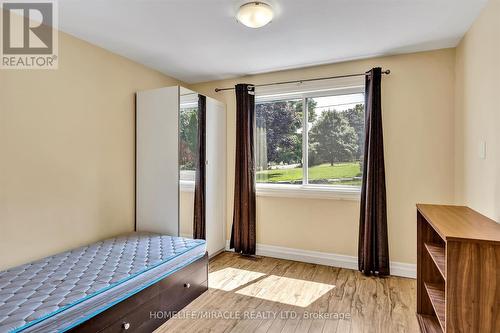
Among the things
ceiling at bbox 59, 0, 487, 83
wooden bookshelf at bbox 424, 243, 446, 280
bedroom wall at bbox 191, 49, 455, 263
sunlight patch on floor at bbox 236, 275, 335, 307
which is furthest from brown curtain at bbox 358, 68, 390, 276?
wooden bookshelf at bbox 424, 243, 446, 280

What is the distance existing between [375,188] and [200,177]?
6.50 ft

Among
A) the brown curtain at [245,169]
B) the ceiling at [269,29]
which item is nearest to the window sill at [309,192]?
the brown curtain at [245,169]

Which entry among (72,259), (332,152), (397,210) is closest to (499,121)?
(397,210)

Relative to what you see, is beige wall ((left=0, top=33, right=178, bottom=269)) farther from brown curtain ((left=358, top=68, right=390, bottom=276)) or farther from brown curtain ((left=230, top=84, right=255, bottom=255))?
brown curtain ((left=358, top=68, right=390, bottom=276))

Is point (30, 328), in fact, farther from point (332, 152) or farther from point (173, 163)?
point (332, 152)

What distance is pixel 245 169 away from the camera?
3486 millimetres

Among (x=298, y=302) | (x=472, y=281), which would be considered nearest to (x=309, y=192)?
(x=298, y=302)

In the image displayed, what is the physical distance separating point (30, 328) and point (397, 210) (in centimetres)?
318

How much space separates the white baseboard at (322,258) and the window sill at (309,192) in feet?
2.26

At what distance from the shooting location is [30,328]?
1.32 m

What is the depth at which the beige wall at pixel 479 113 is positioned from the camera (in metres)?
1.83

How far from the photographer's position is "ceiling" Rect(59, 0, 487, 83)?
198cm

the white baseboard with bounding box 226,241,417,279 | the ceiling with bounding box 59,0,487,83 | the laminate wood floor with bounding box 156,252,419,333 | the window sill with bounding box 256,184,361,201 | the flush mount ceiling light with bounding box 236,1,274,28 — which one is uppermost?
the ceiling with bounding box 59,0,487,83

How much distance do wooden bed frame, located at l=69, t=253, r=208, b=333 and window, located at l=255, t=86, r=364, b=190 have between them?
155cm
